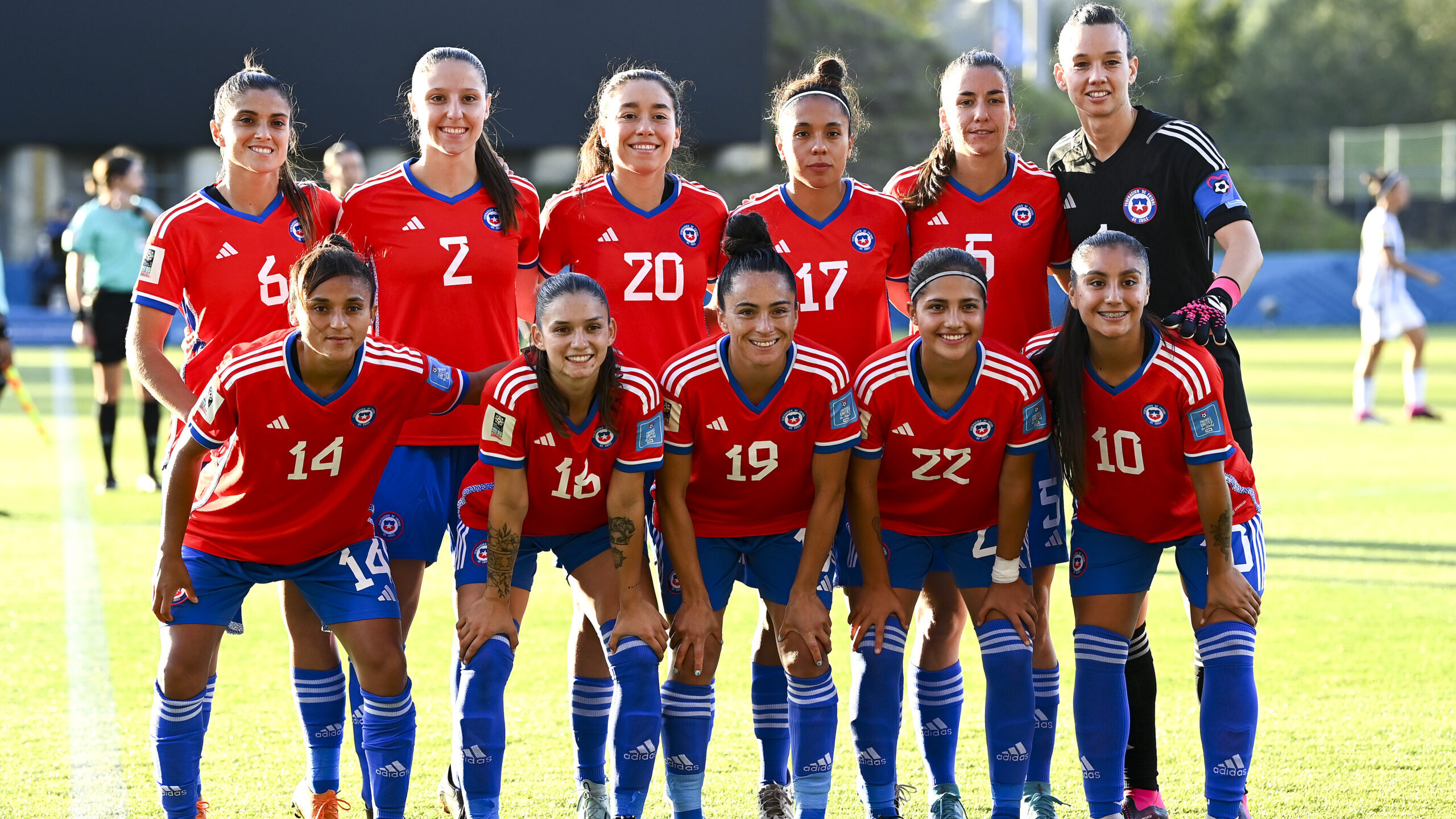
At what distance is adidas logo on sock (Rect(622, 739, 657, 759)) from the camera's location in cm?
375

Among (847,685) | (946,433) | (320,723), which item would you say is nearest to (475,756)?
(320,723)

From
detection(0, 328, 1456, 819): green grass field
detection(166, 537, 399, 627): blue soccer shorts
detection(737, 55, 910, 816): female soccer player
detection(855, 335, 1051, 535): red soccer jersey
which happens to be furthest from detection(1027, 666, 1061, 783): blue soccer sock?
detection(166, 537, 399, 627): blue soccer shorts

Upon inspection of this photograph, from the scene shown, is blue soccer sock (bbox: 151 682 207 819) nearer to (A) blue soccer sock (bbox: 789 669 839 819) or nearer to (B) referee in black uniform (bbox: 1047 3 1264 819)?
(A) blue soccer sock (bbox: 789 669 839 819)

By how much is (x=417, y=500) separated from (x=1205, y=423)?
2.11m

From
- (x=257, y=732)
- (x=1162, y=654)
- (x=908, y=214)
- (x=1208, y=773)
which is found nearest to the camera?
(x=1208, y=773)

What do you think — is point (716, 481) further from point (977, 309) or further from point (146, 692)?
point (146, 692)

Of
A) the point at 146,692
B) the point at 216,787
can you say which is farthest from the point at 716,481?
the point at 146,692

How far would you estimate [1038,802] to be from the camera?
13.3 feet

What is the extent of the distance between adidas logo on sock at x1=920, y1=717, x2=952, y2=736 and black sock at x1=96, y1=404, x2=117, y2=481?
23.7ft

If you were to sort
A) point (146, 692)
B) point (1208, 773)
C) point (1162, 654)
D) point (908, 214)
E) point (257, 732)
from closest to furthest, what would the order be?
point (1208, 773)
point (908, 214)
point (257, 732)
point (146, 692)
point (1162, 654)

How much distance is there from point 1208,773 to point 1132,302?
47.6 inches

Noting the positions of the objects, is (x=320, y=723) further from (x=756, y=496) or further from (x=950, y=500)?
(x=950, y=500)

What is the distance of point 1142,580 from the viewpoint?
3.88 metres

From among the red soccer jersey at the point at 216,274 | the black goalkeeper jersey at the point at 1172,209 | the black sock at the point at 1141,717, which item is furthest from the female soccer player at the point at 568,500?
the black goalkeeper jersey at the point at 1172,209
